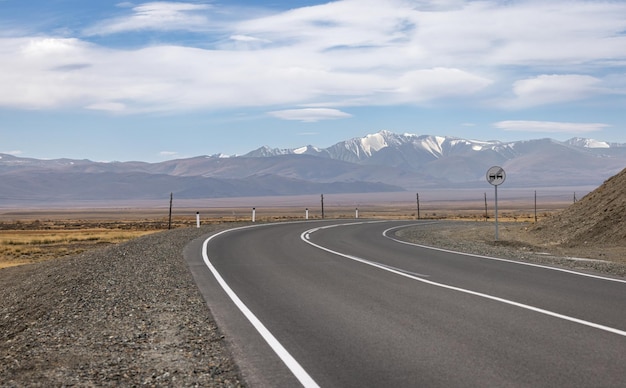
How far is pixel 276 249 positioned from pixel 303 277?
25.7ft

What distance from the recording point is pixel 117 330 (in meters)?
9.50

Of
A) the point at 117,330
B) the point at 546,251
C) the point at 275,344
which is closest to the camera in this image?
the point at 275,344

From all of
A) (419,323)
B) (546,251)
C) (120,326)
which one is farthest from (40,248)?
(419,323)

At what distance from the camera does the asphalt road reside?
673 cm

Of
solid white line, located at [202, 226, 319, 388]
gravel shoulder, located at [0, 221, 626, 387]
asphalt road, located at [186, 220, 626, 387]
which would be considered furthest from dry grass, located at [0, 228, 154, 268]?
solid white line, located at [202, 226, 319, 388]

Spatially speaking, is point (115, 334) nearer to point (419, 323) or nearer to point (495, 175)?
point (419, 323)

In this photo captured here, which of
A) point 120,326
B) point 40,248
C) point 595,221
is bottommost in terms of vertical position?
point 40,248

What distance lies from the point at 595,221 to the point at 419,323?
20.6 metres

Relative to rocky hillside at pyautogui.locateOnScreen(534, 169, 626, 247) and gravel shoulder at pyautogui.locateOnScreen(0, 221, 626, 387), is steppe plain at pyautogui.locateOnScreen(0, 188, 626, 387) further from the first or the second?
rocky hillside at pyautogui.locateOnScreen(534, 169, 626, 247)

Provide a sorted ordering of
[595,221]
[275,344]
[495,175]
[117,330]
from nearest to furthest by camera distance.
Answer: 1. [275,344]
2. [117,330]
3. [495,175]
4. [595,221]

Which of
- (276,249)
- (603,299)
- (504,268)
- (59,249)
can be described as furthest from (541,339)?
(59,249)

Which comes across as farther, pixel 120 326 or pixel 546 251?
pixel 546 251

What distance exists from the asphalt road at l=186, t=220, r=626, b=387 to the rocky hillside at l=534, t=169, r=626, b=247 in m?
10.1

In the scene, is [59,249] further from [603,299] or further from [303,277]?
[603,299]
